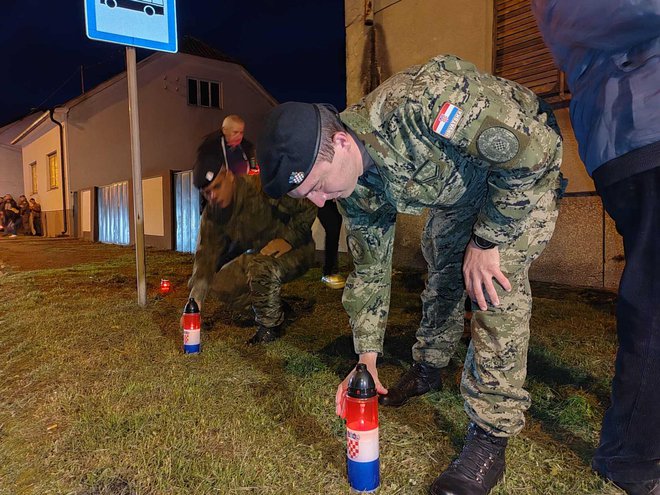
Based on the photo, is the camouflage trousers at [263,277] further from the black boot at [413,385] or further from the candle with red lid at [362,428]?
the candle with red lid at [362,428]

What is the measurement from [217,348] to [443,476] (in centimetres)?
222

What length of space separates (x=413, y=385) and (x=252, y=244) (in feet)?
6.29

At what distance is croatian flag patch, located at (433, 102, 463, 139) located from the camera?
61.4 inches

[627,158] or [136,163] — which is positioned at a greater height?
[136,163]

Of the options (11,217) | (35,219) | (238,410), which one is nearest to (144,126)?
(35,219)

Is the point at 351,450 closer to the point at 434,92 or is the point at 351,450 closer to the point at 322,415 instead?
the point at 322,415

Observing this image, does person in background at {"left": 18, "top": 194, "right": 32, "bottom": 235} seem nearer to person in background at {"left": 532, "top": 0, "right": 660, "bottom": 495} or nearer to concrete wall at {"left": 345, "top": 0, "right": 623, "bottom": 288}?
concrete wall at {"left": 345, "top": 0, "right": 623, "bottom": 288}

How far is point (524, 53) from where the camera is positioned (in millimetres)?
6145

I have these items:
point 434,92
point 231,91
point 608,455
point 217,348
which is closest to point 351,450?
point 608,455

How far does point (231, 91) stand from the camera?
19891 millimetres

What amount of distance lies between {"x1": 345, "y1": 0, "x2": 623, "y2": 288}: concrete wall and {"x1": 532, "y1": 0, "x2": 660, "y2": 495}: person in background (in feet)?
14.4

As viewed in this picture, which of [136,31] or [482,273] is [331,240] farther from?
[482,273]

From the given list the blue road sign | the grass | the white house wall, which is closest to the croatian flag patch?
the grass

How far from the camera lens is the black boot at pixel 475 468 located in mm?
1809
